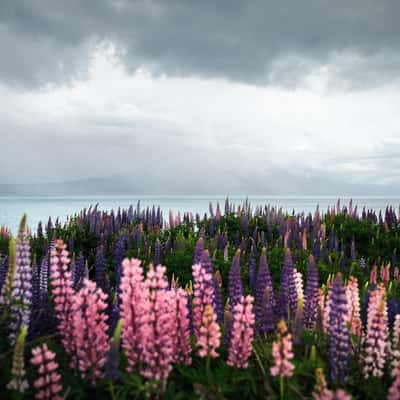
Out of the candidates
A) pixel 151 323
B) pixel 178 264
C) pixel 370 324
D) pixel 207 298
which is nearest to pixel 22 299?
pixel 151 323

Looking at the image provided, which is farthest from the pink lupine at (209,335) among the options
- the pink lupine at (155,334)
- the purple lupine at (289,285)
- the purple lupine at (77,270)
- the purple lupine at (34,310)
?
the purple lupine at (77,270)

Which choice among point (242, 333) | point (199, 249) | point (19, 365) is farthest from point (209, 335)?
point (199, 249)

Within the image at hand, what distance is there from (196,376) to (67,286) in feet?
4.44

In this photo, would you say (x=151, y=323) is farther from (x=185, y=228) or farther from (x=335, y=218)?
(x=335, y=218)

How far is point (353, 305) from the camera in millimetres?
4332

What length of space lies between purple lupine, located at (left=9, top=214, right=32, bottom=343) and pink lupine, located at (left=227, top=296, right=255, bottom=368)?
1778 millimetres

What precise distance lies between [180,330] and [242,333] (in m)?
0.52

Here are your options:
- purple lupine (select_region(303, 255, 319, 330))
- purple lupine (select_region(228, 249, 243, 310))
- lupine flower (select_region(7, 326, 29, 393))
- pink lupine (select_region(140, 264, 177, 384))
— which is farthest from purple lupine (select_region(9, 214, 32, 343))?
purple lupine (select_region(303, 255, 319, 330))

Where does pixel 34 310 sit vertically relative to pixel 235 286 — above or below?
below

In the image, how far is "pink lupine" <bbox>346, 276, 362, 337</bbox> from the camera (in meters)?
4.19

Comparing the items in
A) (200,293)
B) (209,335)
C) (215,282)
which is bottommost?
(209,335)

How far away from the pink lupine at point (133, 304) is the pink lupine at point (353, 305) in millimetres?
2163

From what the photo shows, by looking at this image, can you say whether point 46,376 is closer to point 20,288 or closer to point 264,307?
point 20,288

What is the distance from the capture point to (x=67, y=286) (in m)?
3.73
